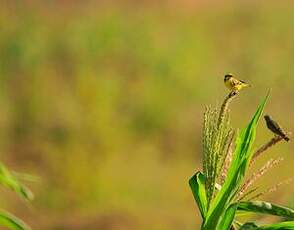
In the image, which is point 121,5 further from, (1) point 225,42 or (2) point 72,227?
(2) point 72,227

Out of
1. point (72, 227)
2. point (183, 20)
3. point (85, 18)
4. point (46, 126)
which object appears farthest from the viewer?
point (183, 20)

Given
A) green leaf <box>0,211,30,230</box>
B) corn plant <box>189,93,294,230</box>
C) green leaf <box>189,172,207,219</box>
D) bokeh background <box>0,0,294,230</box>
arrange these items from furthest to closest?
bokeh background <box>0,0,294,230</box> → green leaf <box>0,211,30,230</box> → green leaf <box>189,172,207,219</box> → corn plant <box>189,93,294,230</box>

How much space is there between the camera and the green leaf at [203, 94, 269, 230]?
70.9 inches

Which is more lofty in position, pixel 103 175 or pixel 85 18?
pixel 85 18

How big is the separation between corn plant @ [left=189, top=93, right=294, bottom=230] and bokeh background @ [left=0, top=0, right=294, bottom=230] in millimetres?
4270

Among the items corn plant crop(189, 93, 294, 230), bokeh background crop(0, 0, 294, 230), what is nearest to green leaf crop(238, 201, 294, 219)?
corn plant crop(189, 93, 294, 230)

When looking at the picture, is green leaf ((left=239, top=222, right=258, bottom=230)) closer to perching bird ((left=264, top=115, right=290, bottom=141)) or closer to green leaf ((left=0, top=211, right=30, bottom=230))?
perching bird ((left=264, top=115, right=290, bottom=141))

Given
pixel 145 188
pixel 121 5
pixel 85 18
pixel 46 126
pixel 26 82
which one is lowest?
pixel 145 188

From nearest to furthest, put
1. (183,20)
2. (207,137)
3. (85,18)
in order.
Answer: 1. (207,137)
2. (85,18)
3. (183,20)

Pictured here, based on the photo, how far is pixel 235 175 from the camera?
1799 millimetres

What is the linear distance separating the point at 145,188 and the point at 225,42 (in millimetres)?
3877

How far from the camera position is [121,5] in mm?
12266

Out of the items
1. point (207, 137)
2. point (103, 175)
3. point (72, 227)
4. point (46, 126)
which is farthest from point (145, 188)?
point (207, 137)

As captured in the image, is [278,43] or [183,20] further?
[183,20]
